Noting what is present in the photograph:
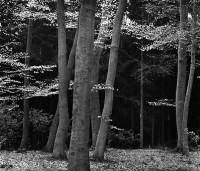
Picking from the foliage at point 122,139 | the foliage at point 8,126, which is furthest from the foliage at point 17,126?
the foliage at point 122,139

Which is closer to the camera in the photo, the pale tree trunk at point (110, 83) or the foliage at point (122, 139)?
the pale tree trunk at point (110, 83)

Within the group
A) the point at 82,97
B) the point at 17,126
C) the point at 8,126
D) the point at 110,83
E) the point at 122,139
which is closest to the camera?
the point at 82,97

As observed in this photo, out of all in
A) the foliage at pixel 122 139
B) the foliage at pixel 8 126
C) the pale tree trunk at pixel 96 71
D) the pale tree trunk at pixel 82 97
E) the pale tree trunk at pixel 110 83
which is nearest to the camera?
the pale tree trunk at pixel 82 97

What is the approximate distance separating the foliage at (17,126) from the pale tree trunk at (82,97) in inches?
397

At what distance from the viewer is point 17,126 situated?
17.9 meters

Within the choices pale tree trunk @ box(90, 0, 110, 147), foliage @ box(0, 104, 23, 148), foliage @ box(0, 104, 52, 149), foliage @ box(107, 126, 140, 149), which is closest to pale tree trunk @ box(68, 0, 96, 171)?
pale tree trunk @ box(90, 0, 110, 147)

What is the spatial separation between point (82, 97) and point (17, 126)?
12042mm

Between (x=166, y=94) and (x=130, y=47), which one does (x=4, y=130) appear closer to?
(x=130, y=47)

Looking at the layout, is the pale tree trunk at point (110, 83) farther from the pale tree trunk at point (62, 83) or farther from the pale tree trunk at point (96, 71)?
the pale tree trunk at point (96, 71)

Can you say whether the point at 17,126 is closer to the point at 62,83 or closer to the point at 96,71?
the point at 96,71

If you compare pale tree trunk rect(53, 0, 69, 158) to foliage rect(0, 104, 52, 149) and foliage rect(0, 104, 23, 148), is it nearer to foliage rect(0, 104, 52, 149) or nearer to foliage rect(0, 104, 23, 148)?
foliage rect(0, 104, 52, 149)

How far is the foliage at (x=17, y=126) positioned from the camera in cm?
1716

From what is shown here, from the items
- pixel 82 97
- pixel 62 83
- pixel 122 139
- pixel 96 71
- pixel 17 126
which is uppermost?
pixel 96 71

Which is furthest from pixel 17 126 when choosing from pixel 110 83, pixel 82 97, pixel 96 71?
pixel 82 97
